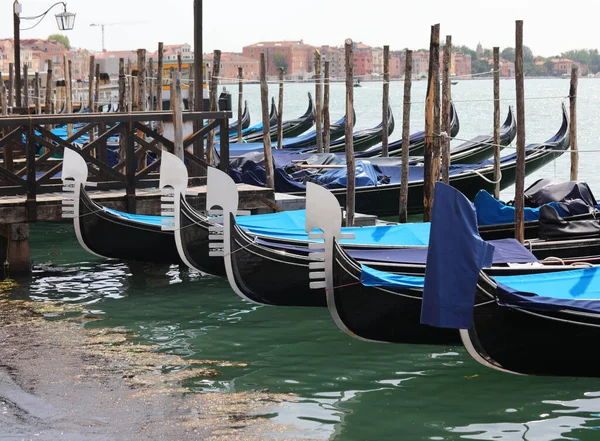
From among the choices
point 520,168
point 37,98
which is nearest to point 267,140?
point 520,168

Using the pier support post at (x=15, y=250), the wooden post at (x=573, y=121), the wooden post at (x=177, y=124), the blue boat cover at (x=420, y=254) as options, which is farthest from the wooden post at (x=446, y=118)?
the pier support post at (x=15, y=250)

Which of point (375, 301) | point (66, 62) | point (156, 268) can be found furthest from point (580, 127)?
point (375, 301)

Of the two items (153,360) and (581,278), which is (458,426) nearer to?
(581,278)

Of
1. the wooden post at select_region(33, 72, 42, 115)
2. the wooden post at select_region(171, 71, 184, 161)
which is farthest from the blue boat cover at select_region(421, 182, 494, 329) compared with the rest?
the wooden post at select_region(33, 72, 42, 115)

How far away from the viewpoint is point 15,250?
7641 millimetres

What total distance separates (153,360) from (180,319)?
98 cm

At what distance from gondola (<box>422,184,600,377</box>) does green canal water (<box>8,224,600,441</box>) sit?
0.63 feet

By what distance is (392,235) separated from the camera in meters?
6.53

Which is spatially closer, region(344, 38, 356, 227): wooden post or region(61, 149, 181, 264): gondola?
region(61, 149, 181, 264): gondola

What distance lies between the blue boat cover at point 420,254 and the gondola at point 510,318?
1.07 m

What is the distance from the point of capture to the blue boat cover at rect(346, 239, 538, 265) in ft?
19.5

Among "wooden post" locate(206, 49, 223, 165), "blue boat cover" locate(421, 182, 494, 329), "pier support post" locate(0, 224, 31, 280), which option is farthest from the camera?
"wooden post" locate(206, 49, 223, 165)

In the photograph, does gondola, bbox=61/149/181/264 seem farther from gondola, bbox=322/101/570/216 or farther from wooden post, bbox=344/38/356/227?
gondola, bbox=322/101/570/216

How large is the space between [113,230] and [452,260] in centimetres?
365
